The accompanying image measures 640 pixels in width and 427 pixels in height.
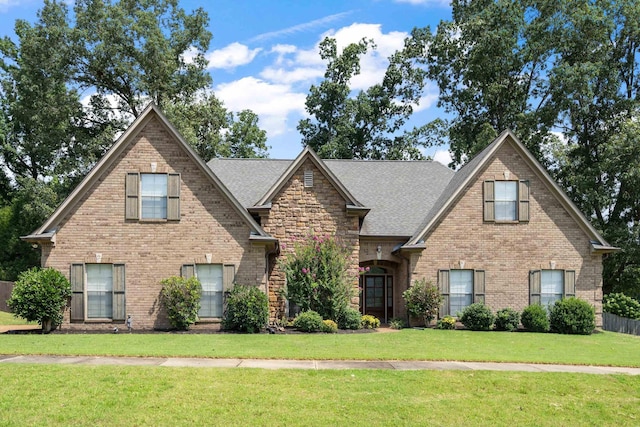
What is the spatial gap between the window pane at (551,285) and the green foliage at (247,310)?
1043 cm

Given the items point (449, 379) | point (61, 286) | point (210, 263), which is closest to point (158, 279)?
point (210, 263)

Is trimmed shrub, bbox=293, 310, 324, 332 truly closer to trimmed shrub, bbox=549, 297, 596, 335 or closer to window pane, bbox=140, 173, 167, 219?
window pane, bbox=140, 173, 167, 219

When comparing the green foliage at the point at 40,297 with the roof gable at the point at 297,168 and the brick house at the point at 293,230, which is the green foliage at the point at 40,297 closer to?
the brick house at the point at 293,230

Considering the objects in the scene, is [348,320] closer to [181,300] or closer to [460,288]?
[460,288]

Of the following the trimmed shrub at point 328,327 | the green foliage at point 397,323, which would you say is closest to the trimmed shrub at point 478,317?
the green foliage at point 397,323

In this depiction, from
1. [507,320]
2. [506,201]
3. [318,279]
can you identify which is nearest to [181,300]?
[318,279]

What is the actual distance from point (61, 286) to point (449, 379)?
539 inches

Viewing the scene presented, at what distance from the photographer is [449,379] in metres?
10.7

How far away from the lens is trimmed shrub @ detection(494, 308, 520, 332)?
21.0 metres

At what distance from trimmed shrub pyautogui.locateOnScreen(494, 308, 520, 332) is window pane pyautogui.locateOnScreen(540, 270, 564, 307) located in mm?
1668

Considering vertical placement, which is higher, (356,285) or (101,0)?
(101,0)

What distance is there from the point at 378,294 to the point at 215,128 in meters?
20.9

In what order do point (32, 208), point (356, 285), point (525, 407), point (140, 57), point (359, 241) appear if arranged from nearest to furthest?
1. point (525, 407)
2. point (356, 285)
3. point (359, 241)
4. point (32, 208)
5. point (140, 57)

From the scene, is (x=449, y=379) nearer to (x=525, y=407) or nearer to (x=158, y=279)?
(x=525, y=407)
